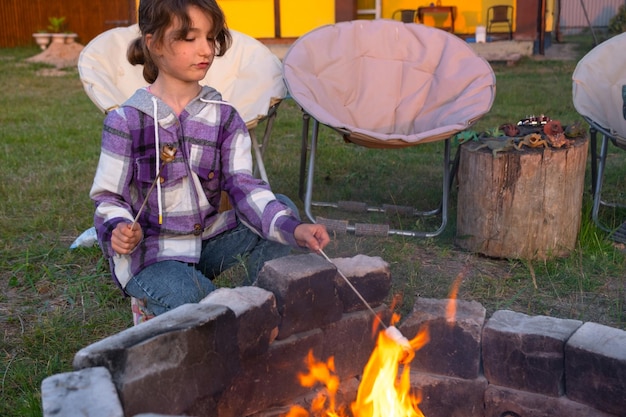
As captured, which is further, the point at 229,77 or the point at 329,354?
the point at 229,77

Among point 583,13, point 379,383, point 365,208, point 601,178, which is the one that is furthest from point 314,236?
point 583,13

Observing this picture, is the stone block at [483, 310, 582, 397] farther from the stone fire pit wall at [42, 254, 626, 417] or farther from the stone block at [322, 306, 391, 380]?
the stone block at [322, 306, 391, 380]

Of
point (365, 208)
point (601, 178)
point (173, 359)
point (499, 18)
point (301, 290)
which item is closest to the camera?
point (173, 359)

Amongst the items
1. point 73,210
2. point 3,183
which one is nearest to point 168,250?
point 73,210

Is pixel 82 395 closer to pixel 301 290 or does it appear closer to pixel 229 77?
pixel 301 290

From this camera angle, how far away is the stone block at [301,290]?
217 centimetres

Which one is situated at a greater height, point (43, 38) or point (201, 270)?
point (43, 38)

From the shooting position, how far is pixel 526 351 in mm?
2229

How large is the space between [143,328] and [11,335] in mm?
1356

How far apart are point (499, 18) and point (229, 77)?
396 inches

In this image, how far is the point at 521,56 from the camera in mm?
12203

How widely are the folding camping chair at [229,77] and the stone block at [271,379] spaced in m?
1.75

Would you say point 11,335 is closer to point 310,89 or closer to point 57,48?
→ point 310,89

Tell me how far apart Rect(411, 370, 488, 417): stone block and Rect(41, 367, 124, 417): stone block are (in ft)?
3.54
